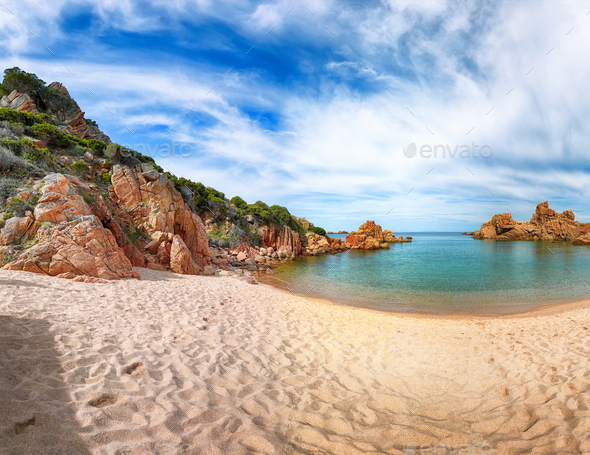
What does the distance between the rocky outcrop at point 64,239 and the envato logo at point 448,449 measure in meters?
10.4

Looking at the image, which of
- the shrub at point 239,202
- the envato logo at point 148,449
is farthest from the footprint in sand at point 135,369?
the shrub at point 239,202

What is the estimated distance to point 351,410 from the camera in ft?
13.4

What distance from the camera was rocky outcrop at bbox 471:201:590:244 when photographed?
231 ft

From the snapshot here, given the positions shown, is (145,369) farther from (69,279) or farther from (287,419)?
(69,279)

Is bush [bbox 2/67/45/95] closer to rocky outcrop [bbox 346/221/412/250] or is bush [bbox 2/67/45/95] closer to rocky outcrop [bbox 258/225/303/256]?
rocky outcrop [bbox 258/225/303/256]

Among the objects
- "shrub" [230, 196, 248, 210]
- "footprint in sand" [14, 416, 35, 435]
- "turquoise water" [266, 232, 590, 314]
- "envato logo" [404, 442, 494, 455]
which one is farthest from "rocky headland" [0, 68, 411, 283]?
"shrub" [230, 196, 248, 210]

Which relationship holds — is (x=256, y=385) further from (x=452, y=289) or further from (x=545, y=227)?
(x=545, y=227)

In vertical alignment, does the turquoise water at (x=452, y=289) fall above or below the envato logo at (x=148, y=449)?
below

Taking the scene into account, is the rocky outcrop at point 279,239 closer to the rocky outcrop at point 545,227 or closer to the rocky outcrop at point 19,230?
the rocky outcrop at point 19,230

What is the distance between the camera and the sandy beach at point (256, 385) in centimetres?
303

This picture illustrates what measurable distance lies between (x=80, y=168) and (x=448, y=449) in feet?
73.3

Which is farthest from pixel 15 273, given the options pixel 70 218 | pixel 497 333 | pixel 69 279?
pixel 497 333

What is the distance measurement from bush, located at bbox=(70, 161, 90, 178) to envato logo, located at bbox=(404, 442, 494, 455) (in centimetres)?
2144

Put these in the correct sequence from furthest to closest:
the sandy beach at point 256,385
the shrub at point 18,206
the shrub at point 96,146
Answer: the shrub at point 96,146
the shrub at point 18,206
the sandy beach at point 256,385
